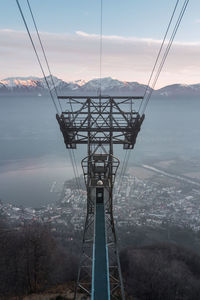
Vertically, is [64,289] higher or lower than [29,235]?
lower

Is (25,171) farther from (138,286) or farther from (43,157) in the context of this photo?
(138,286)

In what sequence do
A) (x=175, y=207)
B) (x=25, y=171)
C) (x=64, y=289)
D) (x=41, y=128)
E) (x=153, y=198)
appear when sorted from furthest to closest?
(x=41, y=128), (x=25, y=171), (x=153, y=198), (x=175, y=207), (x=64, y=289)

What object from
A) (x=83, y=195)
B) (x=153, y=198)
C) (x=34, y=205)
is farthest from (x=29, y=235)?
(x=153, y=198)

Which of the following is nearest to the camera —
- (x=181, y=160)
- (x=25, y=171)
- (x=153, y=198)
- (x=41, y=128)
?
(x=153, y=198)

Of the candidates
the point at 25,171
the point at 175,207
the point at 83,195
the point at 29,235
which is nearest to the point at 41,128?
the point at 25,171

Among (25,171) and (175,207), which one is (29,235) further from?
(25,171)

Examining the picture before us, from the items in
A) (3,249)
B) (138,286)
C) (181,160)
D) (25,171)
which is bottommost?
(138,286)

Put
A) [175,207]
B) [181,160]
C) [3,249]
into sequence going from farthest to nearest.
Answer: [181,160] → [175,207] → [3,249]

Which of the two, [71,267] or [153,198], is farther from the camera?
[153,198]

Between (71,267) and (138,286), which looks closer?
(138,286)
